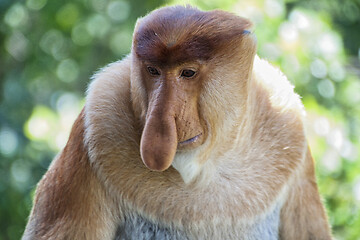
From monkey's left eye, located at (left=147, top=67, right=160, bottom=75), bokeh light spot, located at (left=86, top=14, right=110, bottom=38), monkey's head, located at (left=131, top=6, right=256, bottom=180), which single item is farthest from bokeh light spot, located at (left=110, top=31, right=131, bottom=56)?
monkey's left eye, located at (left=147, top=67, right=160, bottom=75)

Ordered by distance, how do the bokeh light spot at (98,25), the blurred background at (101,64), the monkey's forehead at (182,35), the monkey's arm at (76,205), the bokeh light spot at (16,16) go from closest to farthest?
the monkey's forehead at (182,35) → the monkey's arm at (76,205) → the blurred background at (101,64) → the bokeh light spot at (16,16) → the bokeh light spot at (98,25)

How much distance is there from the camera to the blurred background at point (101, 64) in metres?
4.35

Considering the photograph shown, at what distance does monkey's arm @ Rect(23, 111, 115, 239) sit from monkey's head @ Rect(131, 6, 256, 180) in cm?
39

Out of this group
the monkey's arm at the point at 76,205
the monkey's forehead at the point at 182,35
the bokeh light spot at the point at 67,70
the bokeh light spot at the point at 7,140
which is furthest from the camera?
the bokeh light spot at the point at 67,70

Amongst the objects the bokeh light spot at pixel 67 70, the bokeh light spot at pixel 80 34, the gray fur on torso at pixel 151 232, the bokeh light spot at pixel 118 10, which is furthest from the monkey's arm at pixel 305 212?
the bokeh light spot at pixel 67 70

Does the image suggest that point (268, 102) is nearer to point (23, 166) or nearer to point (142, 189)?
point (142, 189)

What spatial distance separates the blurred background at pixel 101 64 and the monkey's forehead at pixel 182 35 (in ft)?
4.73

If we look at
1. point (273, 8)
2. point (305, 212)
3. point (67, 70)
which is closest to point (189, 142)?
point (305, 212)

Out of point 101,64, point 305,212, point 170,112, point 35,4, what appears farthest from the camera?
point 101,64

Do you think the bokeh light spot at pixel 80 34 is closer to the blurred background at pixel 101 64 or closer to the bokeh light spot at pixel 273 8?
the blurred background at pixel 101 64

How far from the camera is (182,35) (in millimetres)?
2240

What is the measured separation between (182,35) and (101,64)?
4.40 m

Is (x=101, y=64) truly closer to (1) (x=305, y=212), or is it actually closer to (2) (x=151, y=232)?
(1) (x=305, y=212)

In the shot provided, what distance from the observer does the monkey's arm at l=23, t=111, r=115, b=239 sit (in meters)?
2.55
